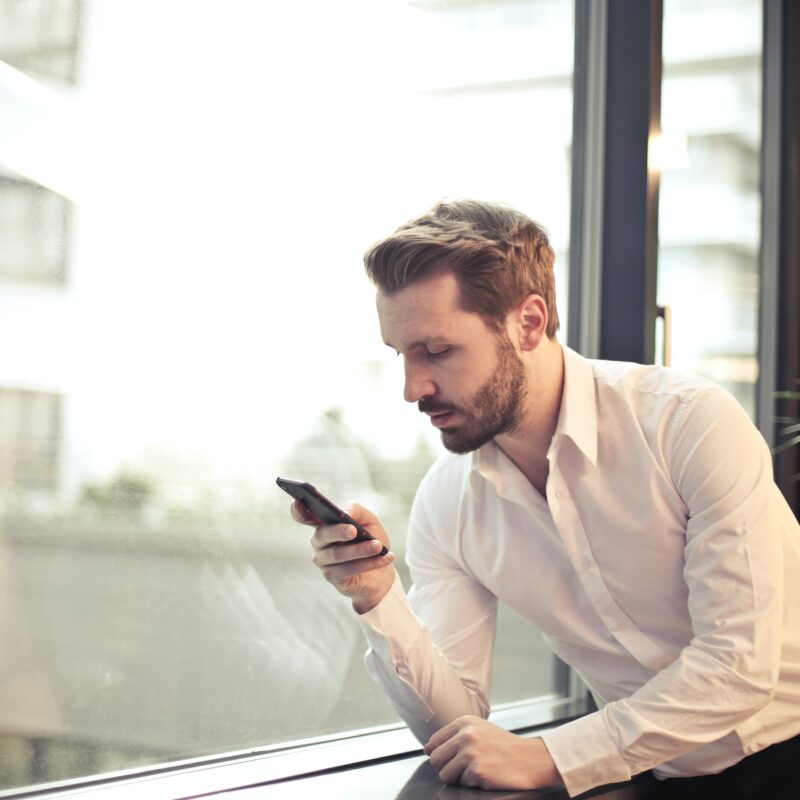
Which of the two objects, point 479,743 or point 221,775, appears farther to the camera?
point 221,775

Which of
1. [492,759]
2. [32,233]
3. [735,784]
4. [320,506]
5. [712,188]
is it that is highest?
[712,188]

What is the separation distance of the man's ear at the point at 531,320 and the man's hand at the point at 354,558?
0.44 meters

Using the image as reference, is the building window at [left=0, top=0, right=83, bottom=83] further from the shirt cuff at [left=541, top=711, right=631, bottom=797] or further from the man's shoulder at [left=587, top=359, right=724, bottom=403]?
the shirt cuff at [left=541, top=711, right=631, bottom=797]

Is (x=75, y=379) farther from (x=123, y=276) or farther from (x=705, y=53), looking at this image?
(x=705, y=53)

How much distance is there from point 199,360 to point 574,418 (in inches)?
27.1

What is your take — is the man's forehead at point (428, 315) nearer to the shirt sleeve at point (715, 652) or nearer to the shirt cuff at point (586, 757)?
the shirt sleeve at point (715, 652)

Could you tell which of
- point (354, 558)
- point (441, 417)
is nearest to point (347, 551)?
point (354, 558)

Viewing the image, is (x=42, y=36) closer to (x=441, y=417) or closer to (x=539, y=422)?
(x=441, y=417)

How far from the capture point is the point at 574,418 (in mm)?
1832

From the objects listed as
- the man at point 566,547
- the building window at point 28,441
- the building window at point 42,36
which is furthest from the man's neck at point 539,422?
the building window at point 42,36

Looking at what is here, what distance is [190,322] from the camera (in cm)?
177

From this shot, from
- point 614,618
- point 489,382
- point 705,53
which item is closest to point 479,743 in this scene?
point 614,618

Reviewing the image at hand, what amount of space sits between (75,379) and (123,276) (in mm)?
196

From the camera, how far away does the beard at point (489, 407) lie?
1.75m
